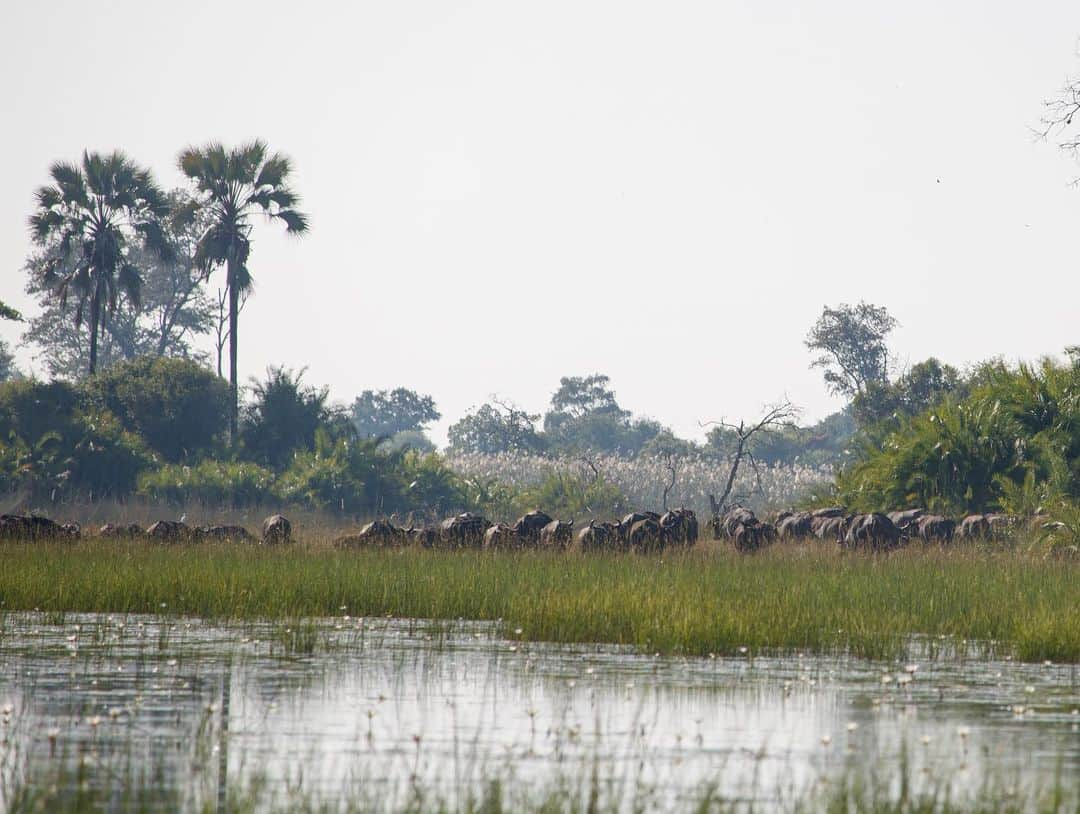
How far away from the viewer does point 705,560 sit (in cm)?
2550

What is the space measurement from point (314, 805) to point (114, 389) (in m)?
41.7

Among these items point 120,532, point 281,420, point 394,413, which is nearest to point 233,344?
point 281,420

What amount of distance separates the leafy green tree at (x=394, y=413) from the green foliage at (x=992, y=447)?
93661mm

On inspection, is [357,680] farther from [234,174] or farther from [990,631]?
[234,174]

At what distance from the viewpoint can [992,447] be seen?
32.7 m

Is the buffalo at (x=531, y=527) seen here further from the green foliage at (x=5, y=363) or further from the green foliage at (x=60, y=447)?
the green foliage at (x=5, y=363)

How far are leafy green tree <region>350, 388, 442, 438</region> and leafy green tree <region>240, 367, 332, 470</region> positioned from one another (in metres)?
76.2

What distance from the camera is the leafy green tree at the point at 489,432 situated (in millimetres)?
73938

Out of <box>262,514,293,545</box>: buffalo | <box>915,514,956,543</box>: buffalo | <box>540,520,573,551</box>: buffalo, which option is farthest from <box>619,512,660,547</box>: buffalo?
<box>262,514,293,545</box>: buffalo

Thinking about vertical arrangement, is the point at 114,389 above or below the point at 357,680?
above

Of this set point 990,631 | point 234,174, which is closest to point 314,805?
point 990,631

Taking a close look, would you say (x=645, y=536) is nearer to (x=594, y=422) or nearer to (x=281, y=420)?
(x=281, y=420)

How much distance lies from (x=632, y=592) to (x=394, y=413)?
11181 cm

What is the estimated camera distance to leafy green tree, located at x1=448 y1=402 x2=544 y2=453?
73.9 meters
